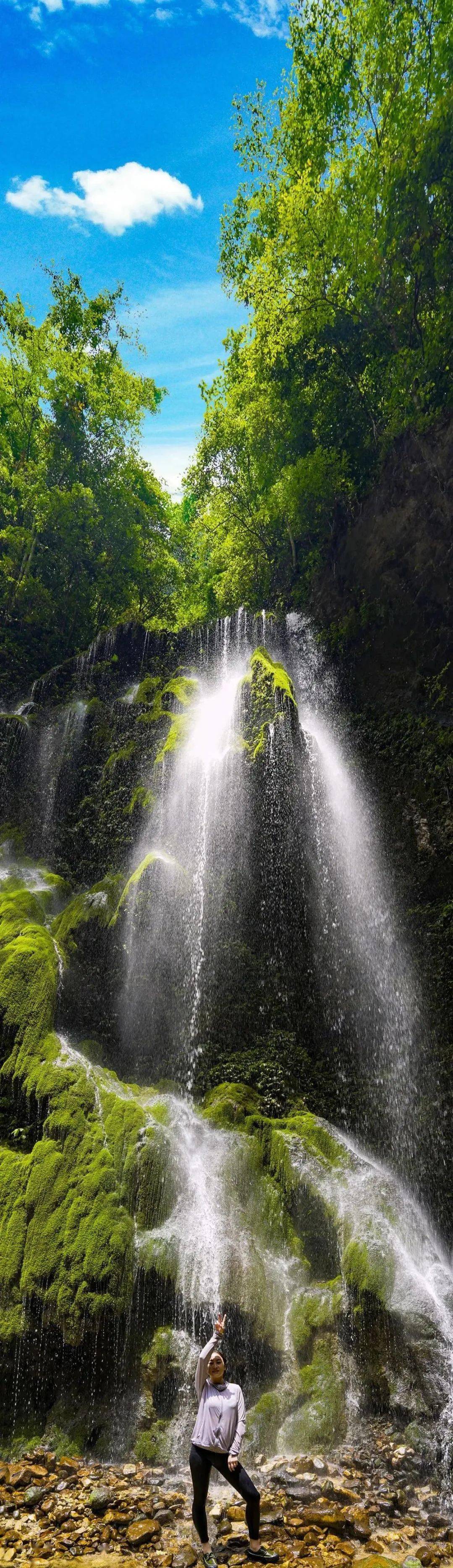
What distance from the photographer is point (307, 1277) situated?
8688mm

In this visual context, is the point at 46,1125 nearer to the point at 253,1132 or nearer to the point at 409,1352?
the point at 253,1132

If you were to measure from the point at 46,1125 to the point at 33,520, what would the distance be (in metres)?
19.8

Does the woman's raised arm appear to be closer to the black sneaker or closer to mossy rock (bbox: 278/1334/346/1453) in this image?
the black sneaker

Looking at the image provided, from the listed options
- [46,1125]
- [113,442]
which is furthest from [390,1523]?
[113,442]

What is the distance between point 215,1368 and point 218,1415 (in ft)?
0.93

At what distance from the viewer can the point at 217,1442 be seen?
5.21 m

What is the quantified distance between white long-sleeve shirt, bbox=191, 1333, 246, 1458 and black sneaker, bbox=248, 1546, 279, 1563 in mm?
1072

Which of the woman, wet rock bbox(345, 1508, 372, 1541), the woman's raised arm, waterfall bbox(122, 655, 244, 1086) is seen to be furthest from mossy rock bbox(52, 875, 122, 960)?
wet rock bbox(345, 1508, 372, 1541)

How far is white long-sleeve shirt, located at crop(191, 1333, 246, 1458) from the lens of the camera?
17.1ft

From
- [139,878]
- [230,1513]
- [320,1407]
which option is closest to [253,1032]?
[139,878]

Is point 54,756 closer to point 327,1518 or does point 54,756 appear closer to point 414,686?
point 414,686

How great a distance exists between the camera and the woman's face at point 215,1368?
5344 mm

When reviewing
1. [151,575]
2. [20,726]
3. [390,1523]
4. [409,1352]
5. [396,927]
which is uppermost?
[151,575]

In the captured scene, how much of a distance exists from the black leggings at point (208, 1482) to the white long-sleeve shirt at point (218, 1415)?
7cm
